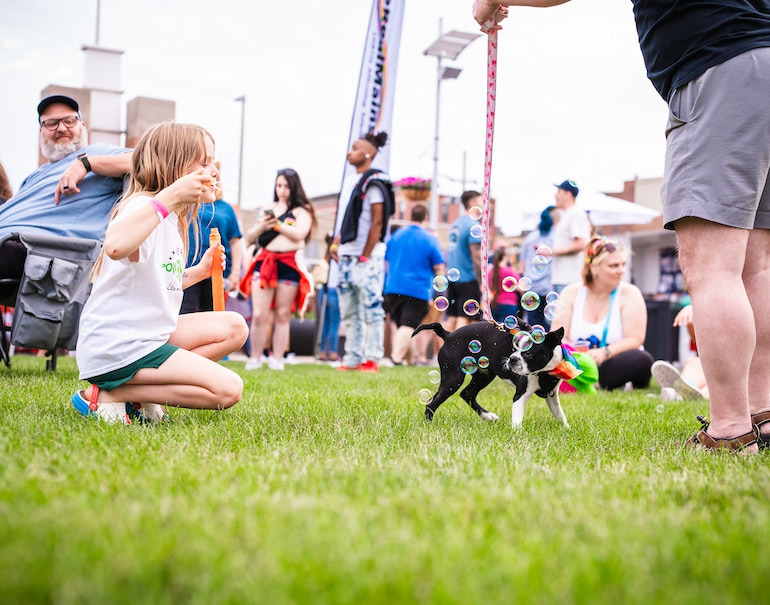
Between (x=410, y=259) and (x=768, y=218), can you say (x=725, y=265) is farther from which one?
(x=410, y=259)

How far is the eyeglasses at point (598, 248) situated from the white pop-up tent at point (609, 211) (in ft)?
24.4

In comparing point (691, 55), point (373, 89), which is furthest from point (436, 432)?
point (373, 89)

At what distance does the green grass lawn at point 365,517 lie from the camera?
122 centimetres

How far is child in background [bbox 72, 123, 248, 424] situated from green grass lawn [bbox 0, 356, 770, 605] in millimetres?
178

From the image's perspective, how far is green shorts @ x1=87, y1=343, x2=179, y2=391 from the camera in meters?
2.95

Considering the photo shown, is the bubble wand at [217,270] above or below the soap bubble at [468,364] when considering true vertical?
above

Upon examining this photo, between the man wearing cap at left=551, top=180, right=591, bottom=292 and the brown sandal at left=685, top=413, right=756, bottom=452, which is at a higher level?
the man wearing cap at left=551, top=180, right=591, bottom=292

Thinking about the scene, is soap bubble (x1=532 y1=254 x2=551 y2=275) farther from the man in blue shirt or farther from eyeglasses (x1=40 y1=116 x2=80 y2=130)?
the man in blue shirt

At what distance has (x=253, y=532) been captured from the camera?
143 centimetres

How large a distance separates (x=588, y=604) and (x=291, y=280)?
627 cm

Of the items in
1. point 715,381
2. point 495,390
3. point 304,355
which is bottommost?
point 304,355

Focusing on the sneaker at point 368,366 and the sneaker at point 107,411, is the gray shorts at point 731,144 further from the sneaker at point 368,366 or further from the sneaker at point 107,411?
the sneaker at point 368,366

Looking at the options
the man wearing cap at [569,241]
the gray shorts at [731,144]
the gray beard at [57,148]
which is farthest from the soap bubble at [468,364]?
the man wearing cap at [569,241]

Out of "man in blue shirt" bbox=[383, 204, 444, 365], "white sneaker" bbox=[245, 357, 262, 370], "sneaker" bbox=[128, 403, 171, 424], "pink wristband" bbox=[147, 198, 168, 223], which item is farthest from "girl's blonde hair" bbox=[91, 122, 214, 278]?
"man in blue shirt" bbox=[383, 204, 444, 365]
